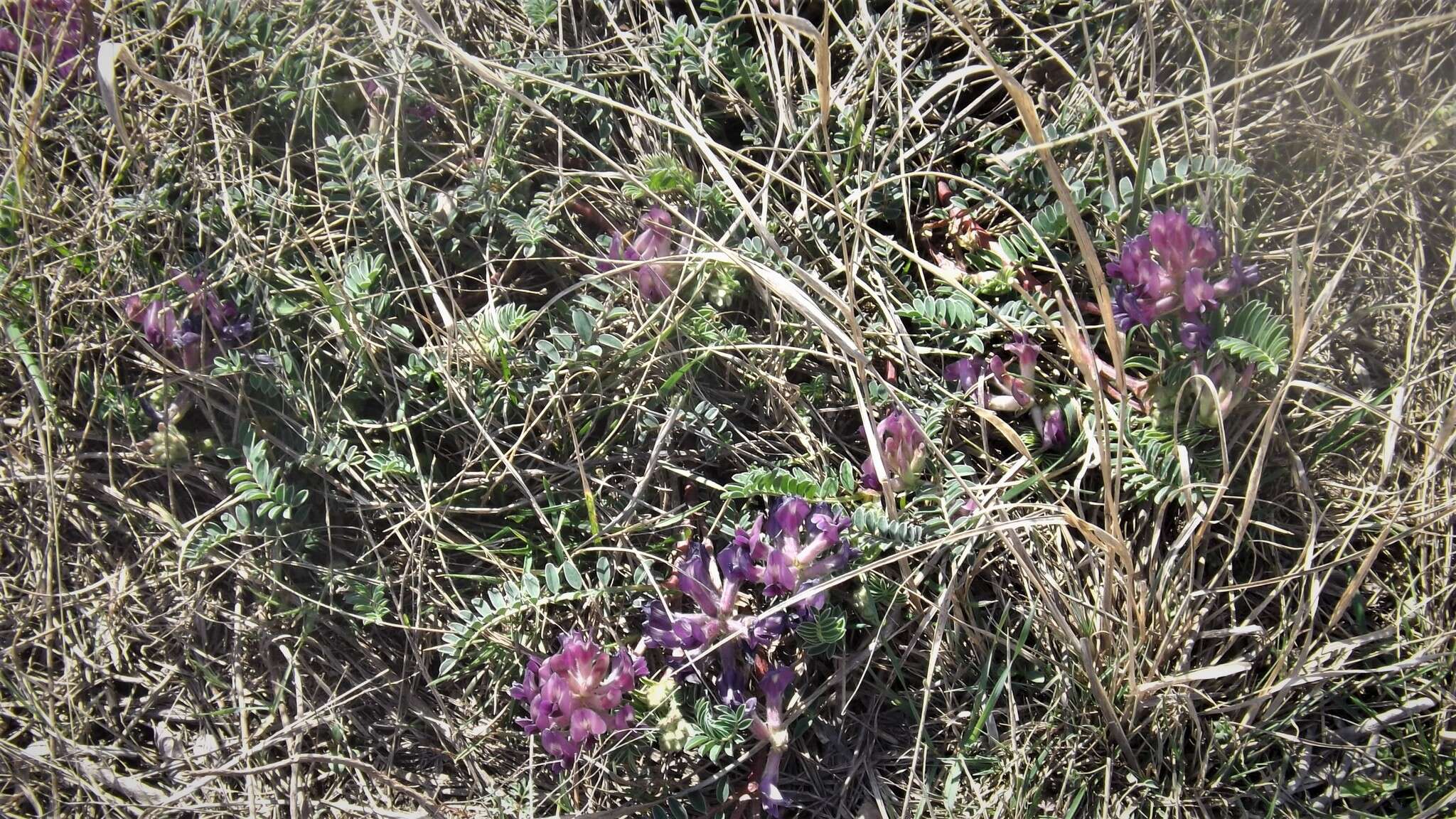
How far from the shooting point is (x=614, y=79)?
214 centimetres

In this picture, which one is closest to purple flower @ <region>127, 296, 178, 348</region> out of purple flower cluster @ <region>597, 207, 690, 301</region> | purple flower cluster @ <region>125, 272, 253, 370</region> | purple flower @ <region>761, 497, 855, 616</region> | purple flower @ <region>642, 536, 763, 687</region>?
purple flower cluster @ <region>125, 272, 253, 370</region>

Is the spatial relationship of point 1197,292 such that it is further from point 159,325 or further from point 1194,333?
point 159,325

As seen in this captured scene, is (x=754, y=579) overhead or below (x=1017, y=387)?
below

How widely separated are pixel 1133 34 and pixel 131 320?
2.38m

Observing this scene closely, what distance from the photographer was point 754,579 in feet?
5.59

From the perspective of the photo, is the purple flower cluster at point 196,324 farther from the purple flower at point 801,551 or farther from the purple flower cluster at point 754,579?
the purple flower at point 801,551

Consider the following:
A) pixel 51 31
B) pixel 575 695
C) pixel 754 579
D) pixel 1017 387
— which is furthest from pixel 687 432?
pixel 51 31

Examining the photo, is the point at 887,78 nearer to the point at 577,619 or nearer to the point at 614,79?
the point at 614,79

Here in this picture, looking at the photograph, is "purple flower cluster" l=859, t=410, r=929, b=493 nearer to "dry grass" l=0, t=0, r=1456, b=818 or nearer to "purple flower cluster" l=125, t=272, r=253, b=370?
"dry grass" l=0, t=0, r=1456, b=818

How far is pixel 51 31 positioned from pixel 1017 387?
2.41 m

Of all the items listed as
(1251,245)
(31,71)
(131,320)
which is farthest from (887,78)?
(31,71)

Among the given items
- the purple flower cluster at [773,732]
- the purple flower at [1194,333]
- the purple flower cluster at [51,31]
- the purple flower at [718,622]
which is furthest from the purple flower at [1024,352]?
the purple flower cluster at [51,31]

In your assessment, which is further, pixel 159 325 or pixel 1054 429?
pixel 159 325

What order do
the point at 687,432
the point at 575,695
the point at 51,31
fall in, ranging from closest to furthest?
the point at 575,695 → the point at 687,432 → the point at 51,31
